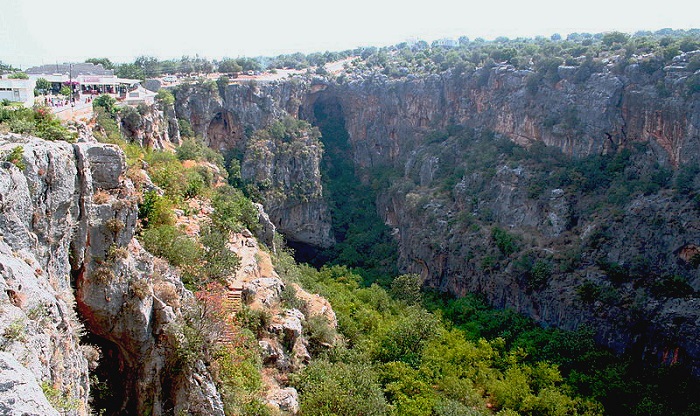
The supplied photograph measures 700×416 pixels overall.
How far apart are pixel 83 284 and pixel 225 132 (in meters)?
43.2

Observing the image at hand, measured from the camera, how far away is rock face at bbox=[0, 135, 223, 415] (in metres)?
11.7

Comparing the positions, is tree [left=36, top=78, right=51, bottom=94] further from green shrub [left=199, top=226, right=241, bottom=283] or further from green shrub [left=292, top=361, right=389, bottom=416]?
green shrub [left=292, top=361, right=389, bottom=416]

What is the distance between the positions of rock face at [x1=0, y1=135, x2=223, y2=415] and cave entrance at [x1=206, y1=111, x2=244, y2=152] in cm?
3838

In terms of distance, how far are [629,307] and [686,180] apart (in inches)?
403

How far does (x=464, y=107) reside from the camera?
62.6m

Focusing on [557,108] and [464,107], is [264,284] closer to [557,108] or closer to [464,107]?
[557,108]

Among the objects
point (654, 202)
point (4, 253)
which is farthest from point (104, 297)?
point (654, 202)

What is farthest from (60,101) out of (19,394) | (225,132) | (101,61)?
(19,394)

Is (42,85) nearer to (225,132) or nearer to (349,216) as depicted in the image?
(225,132)

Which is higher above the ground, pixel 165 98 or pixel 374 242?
pixel 165 98

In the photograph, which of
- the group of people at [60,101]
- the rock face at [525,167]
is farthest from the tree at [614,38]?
the group of people at [60,101]

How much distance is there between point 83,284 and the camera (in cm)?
1658

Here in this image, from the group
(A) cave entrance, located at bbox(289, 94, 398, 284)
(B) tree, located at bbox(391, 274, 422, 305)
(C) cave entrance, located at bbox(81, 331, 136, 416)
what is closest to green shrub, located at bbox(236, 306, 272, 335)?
(C) cave entrance, located at bbox(81, 331, 136, 416)

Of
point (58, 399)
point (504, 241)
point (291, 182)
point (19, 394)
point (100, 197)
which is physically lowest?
point (504, 241)
